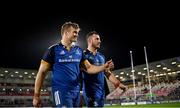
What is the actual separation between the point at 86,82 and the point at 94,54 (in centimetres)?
93

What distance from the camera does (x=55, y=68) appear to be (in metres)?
6.18

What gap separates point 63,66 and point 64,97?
26.1 inches

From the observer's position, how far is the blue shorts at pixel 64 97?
5883 mm

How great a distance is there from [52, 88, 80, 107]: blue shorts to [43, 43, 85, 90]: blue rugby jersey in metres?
0.09

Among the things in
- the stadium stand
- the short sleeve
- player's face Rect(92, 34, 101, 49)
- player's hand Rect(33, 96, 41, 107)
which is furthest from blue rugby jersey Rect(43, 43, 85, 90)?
the stadium stand

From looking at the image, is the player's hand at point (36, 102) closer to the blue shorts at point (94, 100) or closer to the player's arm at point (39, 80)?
the player's arm at point (39, 80)

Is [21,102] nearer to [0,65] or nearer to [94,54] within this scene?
[0,65]

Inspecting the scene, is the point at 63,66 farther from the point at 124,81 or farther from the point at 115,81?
the point at 124,81

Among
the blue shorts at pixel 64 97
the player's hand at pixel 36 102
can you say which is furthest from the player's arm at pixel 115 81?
the player's hand at pixel 36 102

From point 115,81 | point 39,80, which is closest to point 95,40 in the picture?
point 115,81

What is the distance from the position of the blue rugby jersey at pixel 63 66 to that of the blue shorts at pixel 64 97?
9cm

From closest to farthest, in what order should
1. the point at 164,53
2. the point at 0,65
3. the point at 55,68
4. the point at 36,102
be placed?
the point at 36,102, the point at 55,68, the point at 164,53, the point at 0,65

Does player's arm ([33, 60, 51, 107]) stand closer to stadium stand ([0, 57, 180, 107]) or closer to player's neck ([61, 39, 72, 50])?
player's neck ([61, 39, 72, 50])

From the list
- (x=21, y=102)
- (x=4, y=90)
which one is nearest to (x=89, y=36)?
(x=21, y=102)
